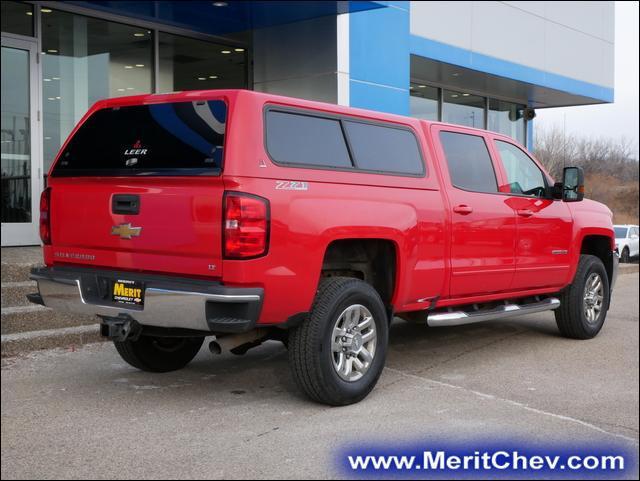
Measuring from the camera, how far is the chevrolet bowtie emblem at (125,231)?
196 inches

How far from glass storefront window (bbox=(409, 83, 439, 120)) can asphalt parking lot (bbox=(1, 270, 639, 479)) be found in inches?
443

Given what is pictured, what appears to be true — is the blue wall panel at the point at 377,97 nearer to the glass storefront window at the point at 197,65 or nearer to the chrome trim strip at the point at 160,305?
the glass storefront window at the point at 197,65

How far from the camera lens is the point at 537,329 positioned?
28.3 feet

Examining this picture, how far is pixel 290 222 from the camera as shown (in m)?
4.86

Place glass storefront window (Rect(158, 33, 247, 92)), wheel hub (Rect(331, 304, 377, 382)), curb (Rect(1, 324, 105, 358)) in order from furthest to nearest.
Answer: glass storefront window (Rect(158, 33, 247, 92))
curb (Rect(1, 324, 105, 358))
wheel hub (Rect(331, 304, 377, 382))

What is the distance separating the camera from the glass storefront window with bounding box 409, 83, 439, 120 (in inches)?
709

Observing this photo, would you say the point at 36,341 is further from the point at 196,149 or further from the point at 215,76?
the point at 215,76

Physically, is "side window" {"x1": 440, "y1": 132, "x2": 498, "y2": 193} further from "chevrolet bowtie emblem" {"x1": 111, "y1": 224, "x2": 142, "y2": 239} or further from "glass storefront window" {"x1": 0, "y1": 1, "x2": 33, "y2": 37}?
"glass storefront window" {"x1": 0, "y1": 1, "x2": 33, "y2": 37}

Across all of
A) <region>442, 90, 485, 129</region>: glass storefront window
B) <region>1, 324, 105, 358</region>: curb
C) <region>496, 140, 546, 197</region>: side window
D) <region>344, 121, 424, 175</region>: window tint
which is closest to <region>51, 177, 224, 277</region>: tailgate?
<region>344, 121, 424, 175</region>: window tint

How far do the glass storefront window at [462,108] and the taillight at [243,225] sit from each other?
14.7 m

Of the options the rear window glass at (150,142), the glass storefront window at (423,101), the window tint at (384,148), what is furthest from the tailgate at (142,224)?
the glass storefront window at (423,101)

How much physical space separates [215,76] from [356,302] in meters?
9.28

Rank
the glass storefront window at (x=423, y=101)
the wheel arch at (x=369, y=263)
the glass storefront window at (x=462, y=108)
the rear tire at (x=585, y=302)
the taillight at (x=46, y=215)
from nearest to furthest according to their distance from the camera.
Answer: the taillight at (x=46, y=215) → the wheel arch at (x=369, y=263) → the rear tire at (x=585, y=302) → the glass storefront window at (x=423, y=101) → the glass storefront window at (x=462, y=108)

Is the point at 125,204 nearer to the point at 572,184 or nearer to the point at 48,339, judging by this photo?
the point at 48,339
